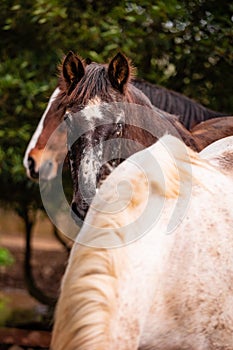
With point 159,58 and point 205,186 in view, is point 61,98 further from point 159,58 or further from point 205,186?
point 159,58

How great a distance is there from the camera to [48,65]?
7.50 m

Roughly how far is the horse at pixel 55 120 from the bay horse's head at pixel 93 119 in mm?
409

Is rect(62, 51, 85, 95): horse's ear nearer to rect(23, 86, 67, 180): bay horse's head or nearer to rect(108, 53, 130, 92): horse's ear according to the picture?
rect(108, 53, 130, 92): horse's ear

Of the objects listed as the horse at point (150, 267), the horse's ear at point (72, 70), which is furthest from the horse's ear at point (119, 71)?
the horse at point (150, 267)

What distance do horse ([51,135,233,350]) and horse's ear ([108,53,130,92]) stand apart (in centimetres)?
160

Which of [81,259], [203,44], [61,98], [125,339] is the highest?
[81,259]

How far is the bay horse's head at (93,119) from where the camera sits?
12.0 ft

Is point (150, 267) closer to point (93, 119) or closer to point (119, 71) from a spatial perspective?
point (93, 119)

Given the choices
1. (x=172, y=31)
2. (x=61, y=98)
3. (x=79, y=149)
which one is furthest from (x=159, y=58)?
(x=79, y=149)

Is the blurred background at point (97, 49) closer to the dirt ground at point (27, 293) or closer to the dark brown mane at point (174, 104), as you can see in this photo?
the dirt ground at point (27, 293)

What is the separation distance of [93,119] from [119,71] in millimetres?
432

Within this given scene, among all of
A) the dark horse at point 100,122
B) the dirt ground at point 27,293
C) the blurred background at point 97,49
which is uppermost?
the dark horse at point 100,122

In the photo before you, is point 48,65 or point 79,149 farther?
point 48,65

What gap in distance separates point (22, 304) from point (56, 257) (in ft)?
3.62
